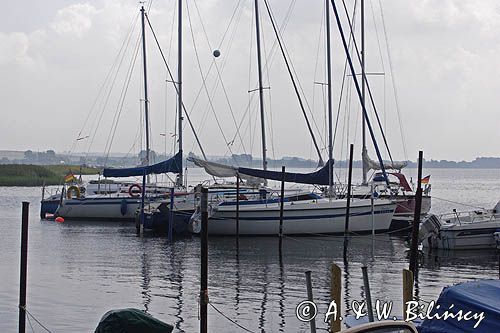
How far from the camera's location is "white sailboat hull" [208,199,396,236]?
3962cm

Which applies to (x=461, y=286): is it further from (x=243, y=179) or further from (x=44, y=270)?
(x=243, y=179)

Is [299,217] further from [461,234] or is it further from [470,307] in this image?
[470,307]

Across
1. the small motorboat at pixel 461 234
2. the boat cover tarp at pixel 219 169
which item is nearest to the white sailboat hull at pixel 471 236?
the small motorboat at pixel 461 234

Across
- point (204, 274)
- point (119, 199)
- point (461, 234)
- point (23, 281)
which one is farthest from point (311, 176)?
point (204, 274)

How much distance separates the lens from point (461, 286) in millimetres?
12391

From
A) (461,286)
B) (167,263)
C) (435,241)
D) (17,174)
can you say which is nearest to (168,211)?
(167,263)

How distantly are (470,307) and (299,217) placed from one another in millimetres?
28020

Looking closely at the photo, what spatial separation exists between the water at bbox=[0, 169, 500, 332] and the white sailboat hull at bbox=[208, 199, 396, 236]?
53 centimetres

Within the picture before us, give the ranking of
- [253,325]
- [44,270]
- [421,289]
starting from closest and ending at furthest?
[253,325] < [421,289] < [44,270]

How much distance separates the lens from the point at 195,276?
28266 millimetres

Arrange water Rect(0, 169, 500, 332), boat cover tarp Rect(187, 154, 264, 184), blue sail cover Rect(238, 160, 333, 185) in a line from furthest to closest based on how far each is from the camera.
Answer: boat cover tarp Rect(187, 154, 264, 184), blue sail cover Rect(238, 160, 333, 185), water Rect(0, 169, 500, 332)

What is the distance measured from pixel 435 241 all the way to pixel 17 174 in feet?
293

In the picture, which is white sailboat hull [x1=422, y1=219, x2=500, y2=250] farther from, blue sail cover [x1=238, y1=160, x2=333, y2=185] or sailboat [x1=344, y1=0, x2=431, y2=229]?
blue sail cover [x1=238, y1=160, x2=333, y2=185]

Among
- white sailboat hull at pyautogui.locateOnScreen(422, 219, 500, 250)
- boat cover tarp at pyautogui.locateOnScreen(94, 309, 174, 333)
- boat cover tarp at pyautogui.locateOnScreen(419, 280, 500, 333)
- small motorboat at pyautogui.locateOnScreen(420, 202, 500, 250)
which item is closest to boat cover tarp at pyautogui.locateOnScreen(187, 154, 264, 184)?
small motorboat at pyautogui.locateOnScreen(420, 202, 500, 250)
